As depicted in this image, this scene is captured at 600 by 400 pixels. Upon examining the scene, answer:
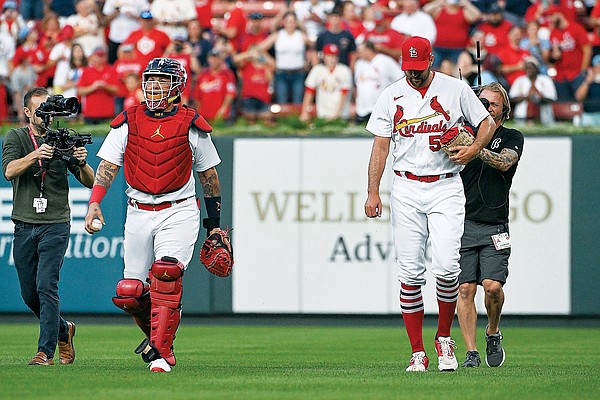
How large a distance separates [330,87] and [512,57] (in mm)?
2889

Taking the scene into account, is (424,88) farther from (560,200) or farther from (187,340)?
(560,200)

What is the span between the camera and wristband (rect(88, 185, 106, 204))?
882cm

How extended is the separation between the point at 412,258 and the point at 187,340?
16.7 feet

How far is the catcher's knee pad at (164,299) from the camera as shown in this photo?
861 centimetres

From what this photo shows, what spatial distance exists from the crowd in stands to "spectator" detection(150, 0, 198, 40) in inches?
0.9

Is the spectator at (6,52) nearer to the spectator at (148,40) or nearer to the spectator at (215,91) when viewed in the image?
the spectator at (148,40)

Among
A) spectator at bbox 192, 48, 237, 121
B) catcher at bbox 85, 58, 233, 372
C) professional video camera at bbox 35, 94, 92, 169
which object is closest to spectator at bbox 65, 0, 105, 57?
spectator at bbox 192, 48, 237, 121

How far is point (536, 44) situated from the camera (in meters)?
19.0

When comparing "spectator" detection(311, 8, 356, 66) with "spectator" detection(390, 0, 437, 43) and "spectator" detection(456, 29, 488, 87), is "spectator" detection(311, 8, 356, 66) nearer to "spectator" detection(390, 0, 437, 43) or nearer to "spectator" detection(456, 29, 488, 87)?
"spectator" detection(390, 0, 437, 43)

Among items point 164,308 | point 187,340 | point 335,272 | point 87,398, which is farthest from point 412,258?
point 335,272

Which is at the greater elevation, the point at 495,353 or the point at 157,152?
the point at 157,152

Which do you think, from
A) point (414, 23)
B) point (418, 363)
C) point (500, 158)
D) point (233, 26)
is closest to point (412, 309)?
point (418, 363)

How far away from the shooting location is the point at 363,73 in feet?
58.4

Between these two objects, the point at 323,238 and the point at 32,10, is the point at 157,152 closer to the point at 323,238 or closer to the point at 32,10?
the point at 323,238
